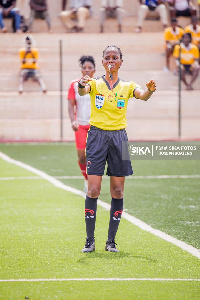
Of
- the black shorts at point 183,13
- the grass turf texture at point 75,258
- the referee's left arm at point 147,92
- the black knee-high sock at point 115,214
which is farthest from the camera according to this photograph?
the black shorts at point 183,13

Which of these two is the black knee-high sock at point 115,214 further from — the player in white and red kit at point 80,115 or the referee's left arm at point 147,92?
the player in white and red kit at point 80,115

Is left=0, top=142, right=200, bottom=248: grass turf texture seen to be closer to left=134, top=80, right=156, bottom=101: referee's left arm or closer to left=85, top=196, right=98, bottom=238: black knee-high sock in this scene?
left=85, top=196, right=98, bottom=238: black knee-high sock

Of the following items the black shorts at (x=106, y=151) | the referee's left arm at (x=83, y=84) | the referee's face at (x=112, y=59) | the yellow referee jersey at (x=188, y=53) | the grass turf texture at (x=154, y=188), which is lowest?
the grass turf texture at (x=154, y=188)

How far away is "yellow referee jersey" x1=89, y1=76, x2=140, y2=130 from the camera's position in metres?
7.24

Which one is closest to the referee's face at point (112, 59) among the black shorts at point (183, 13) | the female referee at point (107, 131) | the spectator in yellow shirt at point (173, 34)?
the female referee at point (107, 131)

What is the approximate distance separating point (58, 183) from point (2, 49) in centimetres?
1092

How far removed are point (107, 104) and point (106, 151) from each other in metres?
0.48

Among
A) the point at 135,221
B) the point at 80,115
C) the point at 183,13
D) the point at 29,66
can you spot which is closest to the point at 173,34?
the point at 183,13

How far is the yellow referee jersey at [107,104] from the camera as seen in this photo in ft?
23.7

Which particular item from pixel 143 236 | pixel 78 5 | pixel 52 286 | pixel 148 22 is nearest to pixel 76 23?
pixel 78 5

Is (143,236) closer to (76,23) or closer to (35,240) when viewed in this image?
(35,240)

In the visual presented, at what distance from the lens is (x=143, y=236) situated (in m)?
8.07

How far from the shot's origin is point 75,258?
6.95 meters

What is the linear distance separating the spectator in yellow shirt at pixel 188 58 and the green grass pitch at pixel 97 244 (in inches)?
382
